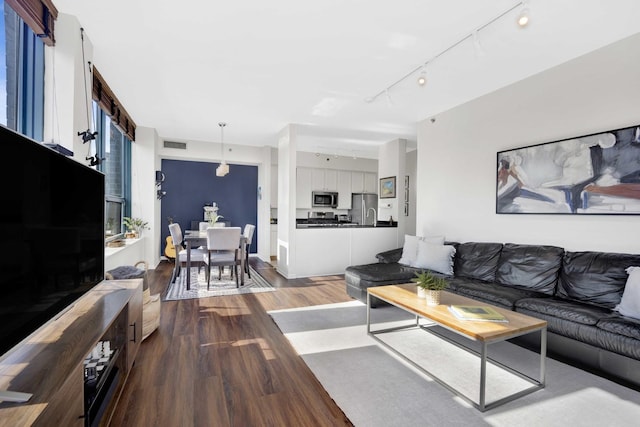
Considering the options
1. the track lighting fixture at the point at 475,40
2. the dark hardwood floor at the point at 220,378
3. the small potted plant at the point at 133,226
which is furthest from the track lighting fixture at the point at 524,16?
the small potted plant at the point at 133,226

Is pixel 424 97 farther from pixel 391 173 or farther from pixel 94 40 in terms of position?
pixel 94 40

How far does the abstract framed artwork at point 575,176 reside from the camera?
2.66 metres

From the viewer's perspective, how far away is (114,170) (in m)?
4.89

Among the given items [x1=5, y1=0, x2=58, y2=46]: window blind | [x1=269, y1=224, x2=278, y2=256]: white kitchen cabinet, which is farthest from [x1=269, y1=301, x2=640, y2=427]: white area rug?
[x1=269, y1=224, x2=278, y2=256]: white kitchen cabinet

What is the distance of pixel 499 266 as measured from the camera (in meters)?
3.43

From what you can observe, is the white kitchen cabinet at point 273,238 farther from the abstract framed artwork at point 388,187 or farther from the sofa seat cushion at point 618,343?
the sofa seat cushion at point 618,343

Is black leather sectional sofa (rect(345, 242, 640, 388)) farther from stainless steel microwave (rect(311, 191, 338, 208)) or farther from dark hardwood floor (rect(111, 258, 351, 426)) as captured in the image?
stainless steel microwave (rect(311, 191, 338, 208))

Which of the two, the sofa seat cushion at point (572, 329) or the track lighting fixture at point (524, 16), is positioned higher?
the track lighting fixture at point (524, 16)

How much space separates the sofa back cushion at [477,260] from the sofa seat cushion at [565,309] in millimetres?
789

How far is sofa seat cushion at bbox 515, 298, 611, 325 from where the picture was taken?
2.27m

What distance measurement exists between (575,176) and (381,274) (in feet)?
7.21

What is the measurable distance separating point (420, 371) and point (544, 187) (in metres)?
2.39

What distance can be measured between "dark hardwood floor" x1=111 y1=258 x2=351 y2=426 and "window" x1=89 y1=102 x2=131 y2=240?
218cm

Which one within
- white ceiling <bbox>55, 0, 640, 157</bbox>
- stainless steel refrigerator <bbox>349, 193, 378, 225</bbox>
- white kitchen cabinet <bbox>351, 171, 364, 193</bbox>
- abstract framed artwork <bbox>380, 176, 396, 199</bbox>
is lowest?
stainless steel refrigerator <bbox>349, 193, 378, 225</bbox>
